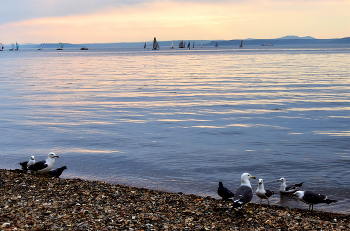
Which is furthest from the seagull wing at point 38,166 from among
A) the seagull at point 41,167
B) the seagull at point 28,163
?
the seagull at point 28,163

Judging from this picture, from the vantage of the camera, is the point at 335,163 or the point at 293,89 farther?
the point at 293,89

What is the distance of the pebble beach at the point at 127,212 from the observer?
8891mm

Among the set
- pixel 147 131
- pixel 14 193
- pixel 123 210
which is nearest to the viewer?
pixel 123 210

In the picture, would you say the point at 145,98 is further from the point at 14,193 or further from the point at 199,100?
the point at 14,193

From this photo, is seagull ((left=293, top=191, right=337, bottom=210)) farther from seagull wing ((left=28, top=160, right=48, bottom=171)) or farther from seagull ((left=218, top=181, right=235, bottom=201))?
seagull wing ((left=28, top=160, right=48, bottom=171))

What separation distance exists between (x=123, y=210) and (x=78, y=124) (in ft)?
48.7

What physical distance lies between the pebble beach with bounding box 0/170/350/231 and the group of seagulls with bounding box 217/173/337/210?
1.04ft

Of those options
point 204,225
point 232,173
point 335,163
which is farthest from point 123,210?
point 335,163

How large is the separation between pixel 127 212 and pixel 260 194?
441 cm

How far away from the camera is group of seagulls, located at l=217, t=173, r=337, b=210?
1018cm

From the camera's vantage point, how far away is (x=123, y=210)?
9.94 meters

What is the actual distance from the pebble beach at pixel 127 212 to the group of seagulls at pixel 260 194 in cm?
32

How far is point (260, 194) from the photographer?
39.3ft

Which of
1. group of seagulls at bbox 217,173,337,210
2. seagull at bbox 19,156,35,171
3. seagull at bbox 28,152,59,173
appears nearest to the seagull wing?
seagull at bbox 28,152,59,173
